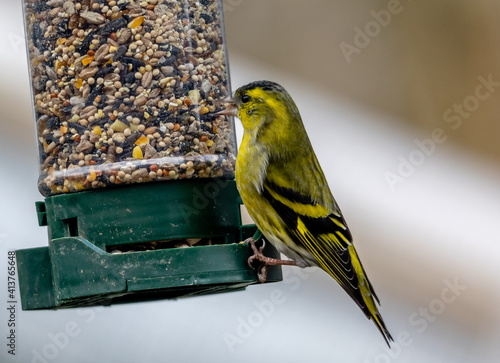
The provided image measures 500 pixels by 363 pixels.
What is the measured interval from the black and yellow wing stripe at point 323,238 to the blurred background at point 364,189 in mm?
1194

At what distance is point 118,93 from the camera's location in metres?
3.50

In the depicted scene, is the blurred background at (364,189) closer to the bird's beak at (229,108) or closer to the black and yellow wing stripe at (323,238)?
the black and yellow wing stripe at (323,238)

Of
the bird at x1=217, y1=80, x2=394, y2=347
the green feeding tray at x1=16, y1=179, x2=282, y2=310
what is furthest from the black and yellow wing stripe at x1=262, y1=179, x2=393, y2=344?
the green feeding tray at x1=16, y1=179, x2=282, y2=310

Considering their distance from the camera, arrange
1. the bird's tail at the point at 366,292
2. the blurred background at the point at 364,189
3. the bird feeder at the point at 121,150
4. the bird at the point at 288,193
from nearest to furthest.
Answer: the bird feeder at the point at 121,150
the bird at the point at 288,193
the bird's tail at the point at 366,292
the blurred background at the point at 364,189

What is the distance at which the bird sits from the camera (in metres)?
3.85

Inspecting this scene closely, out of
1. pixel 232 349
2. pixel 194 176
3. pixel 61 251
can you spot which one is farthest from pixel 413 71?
pixel 61 251

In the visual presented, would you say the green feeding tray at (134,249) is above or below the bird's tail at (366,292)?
above

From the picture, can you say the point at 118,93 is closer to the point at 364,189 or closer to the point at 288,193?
the point at 288,193

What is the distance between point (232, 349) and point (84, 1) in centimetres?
245

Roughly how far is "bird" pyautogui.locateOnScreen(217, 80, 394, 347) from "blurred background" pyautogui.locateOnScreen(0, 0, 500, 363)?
3.88 feet

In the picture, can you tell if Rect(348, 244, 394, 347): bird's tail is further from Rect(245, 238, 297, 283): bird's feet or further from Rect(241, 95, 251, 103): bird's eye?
Rect(241, 95, 251, 103): bird's eye

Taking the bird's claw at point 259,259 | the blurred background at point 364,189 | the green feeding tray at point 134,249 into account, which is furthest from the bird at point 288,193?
the blurred background at point 364,189

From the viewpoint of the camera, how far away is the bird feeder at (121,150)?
344 cm

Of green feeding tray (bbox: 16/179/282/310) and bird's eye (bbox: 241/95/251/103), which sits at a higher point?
bird's eye (bbox: 241/95/251/103)
